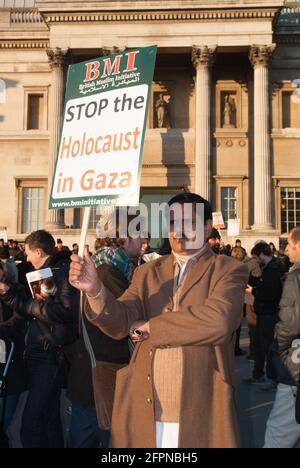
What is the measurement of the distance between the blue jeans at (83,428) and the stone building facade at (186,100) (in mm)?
19187

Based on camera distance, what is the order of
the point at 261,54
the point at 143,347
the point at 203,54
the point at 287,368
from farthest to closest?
the point at 203,54, the point at 261,54, the point at 287,368, the point at 143,347

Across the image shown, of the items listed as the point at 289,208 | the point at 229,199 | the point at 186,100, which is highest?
the point at 186,100

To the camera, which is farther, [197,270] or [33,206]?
[33,206]

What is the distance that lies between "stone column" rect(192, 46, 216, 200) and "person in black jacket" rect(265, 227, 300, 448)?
62.3 feet

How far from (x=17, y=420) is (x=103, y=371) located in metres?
3.05

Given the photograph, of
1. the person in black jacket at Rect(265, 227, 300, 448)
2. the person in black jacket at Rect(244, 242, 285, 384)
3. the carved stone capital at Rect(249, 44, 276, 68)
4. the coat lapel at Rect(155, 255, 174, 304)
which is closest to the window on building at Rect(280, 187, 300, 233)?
the carved stone capital at Rect(249, 44, 276, 68)

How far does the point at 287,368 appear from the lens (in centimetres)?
407

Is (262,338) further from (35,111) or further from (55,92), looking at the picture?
(35,111)

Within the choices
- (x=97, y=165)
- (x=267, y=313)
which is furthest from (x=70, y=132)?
(x=267, y=313)

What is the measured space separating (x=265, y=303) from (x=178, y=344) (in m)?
5.07

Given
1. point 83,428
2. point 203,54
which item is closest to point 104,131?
point 83,428

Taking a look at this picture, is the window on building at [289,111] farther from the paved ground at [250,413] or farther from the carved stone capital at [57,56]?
the paved ground at [250,413]

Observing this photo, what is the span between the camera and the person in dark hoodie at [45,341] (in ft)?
12.3

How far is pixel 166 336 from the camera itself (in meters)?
2.40
